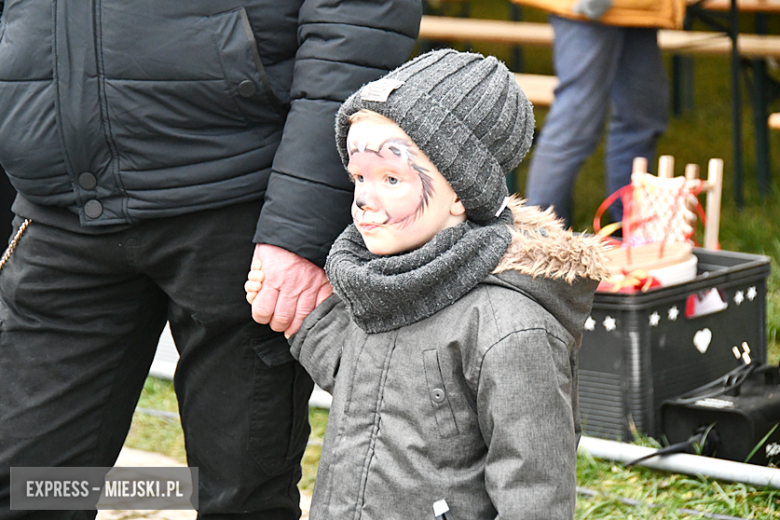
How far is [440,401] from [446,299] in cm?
17

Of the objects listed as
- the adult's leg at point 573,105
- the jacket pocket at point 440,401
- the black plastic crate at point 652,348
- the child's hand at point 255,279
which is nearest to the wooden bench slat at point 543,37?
the adult's leg at point 573,105

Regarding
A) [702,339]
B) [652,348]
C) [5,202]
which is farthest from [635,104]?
[5,202]

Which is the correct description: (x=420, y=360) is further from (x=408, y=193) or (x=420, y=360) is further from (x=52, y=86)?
(x=52, y=86)

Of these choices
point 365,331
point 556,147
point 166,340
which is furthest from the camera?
point 556,147

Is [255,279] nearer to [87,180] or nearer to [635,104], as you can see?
[87,180]

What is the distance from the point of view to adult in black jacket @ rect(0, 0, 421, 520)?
1.86m

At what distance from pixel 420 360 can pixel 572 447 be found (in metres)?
0.29

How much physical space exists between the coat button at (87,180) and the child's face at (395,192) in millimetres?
508

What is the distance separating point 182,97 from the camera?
189 cm

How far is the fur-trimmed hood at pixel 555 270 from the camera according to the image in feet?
5.57

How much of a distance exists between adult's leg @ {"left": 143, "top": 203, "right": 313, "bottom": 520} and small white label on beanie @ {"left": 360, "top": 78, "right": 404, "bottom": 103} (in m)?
0.41

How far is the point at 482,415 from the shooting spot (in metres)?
1.66

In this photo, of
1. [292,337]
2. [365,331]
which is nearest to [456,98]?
[365,331]

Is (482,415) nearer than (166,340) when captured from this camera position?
Yes
